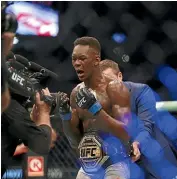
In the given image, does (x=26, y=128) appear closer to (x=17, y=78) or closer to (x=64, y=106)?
(x=17, y=78)

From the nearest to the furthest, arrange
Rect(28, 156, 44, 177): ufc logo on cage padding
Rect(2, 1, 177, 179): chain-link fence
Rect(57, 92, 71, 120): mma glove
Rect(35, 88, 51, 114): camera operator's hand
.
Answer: Rect(35, 88, 51, 114): camera operator's hand → Rect(57, 92, 71, 120): mma glove → Rect(28, 156, 44, 177): ufc logo on cage padding → Rect(2, 1, 177, 179): chain-link fence

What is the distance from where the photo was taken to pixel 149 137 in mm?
1616

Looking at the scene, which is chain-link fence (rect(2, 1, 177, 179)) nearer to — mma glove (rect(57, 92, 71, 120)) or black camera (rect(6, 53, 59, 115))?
mma glove (rect(57, 92, 71, 120))

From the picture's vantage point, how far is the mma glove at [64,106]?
155 centimetres

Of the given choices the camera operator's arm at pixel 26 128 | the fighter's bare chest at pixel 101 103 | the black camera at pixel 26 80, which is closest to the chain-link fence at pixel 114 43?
the fighter's bare chest at pixel 101 103

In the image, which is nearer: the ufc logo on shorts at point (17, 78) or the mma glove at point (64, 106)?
the ufc logo on shorts at point (17, 78)

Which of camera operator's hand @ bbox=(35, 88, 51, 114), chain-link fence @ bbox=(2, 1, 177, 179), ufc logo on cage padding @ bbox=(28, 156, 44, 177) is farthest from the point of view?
chain-link fence @ bbox=(2, 1, 177, 179)

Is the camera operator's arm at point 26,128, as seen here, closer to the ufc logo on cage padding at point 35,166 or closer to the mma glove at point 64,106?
the mma glove at point 64,106

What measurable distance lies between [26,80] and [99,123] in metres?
0.54

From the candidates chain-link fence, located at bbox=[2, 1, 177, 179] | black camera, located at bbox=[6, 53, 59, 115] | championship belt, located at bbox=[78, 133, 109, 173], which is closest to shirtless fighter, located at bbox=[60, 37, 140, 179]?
championship belt, located at bbox=[78, 133, 109, 173]

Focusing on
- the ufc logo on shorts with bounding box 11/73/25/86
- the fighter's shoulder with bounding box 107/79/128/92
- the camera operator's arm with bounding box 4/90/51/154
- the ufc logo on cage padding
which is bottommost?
the ufc logo on cage padding

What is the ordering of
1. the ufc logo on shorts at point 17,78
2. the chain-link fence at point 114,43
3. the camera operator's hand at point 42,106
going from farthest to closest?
the chain-link fence at point 114,43
the camera operator's hand at point 42,106
the ufc logo on shorts at point 17,78

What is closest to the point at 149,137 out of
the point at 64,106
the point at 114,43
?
the point at 64,106

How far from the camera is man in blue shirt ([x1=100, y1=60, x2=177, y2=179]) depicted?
1624 millimetres
